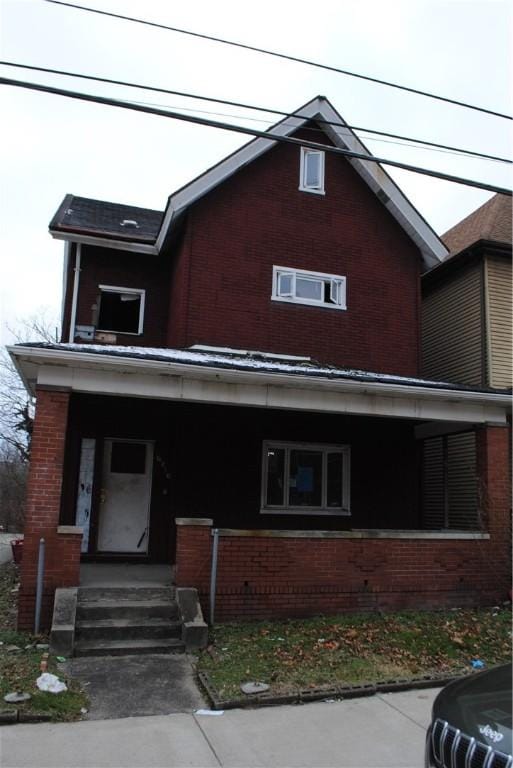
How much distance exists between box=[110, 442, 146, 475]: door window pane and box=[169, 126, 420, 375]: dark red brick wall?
2144mm

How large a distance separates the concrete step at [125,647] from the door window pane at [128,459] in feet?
15.0

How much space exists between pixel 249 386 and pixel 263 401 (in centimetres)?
29

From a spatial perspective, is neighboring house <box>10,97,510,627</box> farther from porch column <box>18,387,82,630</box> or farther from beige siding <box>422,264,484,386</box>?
beige siding <box>422,264,484,386</box>

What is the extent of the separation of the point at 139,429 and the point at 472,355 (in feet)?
23.6

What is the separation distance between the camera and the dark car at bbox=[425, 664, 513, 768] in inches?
114

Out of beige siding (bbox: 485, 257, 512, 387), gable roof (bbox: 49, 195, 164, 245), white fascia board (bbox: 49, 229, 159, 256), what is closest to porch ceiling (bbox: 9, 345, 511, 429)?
beige siding (bbox: 485, 257, 512, 387)

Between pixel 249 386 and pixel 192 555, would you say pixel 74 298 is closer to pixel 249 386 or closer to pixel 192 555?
pixel 249 386

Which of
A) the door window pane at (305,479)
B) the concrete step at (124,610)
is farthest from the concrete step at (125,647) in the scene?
the door window pane at (305,479)

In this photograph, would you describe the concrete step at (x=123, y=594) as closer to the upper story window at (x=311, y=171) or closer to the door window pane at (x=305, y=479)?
the door window pane at (x=305, y=479)

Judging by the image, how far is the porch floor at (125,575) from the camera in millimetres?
8300

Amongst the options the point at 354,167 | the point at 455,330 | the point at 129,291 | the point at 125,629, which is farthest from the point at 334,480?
the point at 354,167

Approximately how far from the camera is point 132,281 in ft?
42.5

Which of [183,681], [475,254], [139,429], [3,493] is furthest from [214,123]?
[3,493]

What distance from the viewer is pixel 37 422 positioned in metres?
7.78
